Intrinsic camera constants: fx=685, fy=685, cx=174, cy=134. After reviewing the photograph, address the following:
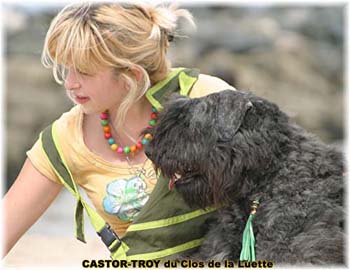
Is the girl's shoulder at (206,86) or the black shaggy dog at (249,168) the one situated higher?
the girl's shoulder at (206,86)

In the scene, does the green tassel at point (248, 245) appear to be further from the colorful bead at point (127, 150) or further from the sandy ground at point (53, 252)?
the sandy ground at point (53, 252)

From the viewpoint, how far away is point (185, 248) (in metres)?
3.50

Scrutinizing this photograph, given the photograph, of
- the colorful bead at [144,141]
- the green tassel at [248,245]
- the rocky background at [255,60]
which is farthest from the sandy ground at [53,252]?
the rocky background at [255,60]

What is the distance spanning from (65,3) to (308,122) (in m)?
10.3

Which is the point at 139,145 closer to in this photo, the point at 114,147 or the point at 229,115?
the point at 114,147

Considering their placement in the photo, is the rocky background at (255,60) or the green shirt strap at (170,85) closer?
the green shirt strap at (170,85)

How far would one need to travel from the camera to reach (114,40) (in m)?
3.58

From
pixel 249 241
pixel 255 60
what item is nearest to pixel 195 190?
pixel 249 241

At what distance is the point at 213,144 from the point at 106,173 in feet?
2.76

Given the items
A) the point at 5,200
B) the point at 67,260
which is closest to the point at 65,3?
the point at 5,200

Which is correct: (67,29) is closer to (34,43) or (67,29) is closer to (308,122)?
(34,43)

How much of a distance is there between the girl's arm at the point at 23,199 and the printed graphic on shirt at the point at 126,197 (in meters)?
0.39

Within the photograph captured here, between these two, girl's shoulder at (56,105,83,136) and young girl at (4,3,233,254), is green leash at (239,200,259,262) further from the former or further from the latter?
girl's shoulder at (56,105,83,136)

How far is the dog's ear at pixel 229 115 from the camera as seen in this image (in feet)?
10.3
